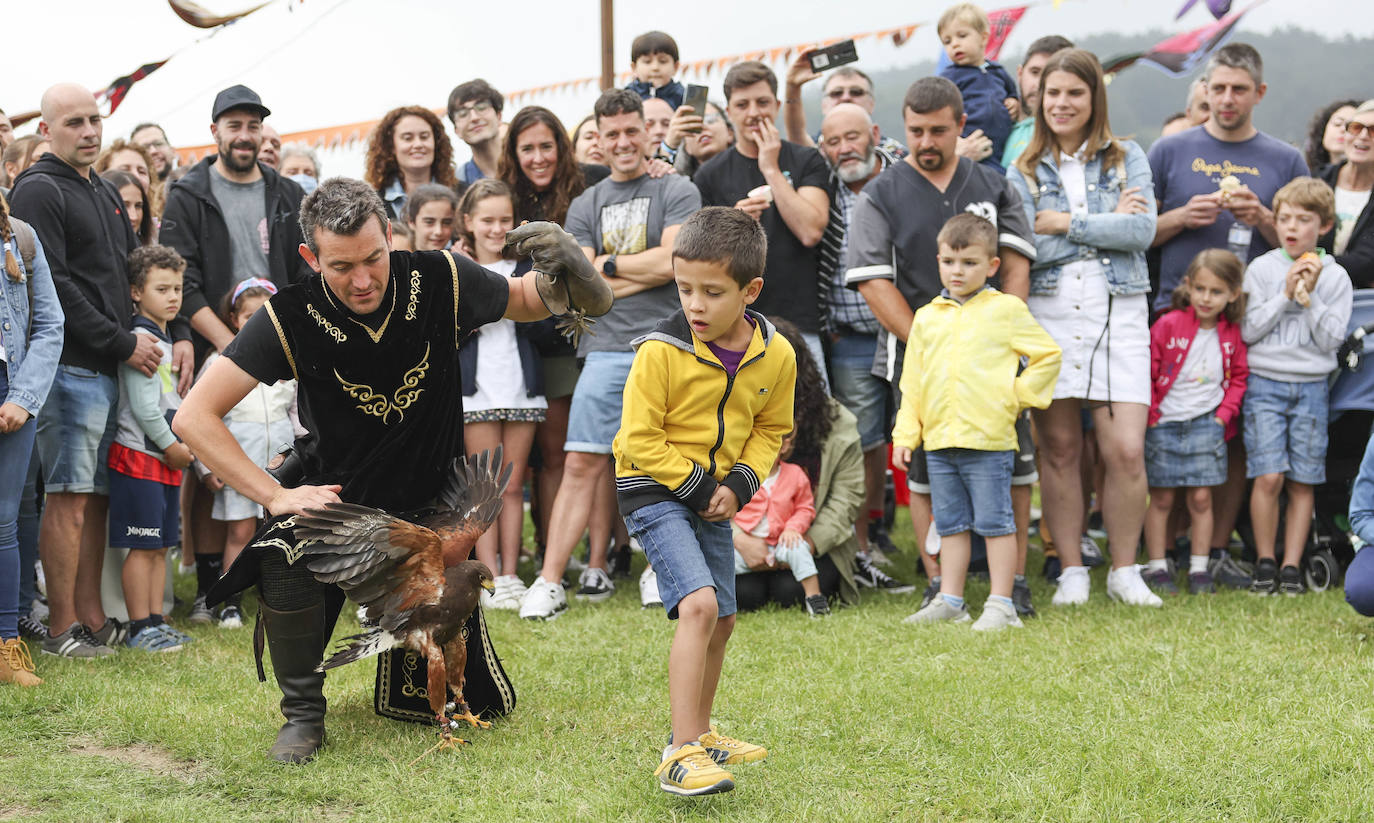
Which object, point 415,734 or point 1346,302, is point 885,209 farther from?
point 415,734

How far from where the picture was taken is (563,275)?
4.04m

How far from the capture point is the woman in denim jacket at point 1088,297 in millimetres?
6078

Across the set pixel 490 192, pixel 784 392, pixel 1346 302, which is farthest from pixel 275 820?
pixel 1346 302

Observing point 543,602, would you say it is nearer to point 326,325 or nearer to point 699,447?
point 326,325

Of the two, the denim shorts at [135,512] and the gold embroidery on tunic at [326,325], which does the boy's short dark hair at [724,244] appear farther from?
the denim shorts at [135,512]

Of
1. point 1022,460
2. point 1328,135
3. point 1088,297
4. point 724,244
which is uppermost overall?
point 1328,135

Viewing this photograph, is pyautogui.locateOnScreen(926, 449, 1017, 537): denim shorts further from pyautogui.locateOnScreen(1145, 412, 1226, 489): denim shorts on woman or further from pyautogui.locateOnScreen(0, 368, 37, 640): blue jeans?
pyautogui.locateOnScreen(0, 368, 37, 640): blue jeans

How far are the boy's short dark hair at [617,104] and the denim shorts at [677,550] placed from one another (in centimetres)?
326

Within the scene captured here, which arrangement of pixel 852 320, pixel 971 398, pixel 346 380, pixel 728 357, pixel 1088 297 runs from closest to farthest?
pixel 728 357
pixel 346 380
pixel 971 398
pixel 1088 297
pixel 852 320

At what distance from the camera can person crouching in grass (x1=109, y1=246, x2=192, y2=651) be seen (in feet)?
18.5

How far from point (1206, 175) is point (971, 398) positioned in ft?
7.61

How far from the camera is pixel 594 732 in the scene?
4.12 meters

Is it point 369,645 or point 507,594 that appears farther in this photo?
point 507,594

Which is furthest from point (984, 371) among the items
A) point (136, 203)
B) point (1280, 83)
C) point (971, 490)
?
point (1280, 83)
